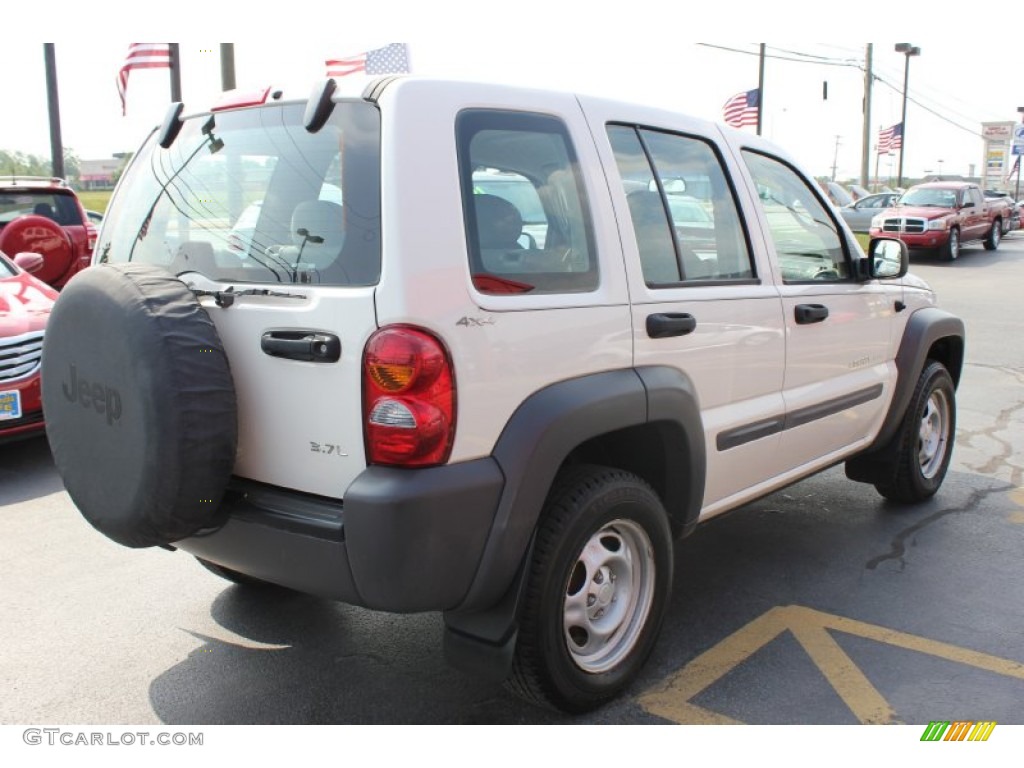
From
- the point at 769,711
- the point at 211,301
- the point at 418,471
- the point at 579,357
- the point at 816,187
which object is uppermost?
the point at 816,187

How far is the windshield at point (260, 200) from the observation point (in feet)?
8.43

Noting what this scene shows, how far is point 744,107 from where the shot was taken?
21531mm

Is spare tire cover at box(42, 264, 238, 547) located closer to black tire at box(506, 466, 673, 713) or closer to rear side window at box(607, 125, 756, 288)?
black tire at box(506, 466, 673, 713)

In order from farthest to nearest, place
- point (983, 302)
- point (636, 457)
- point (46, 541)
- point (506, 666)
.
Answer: point (983, 302) < point (46, 541) < point (636, 457) < point (506, 666)

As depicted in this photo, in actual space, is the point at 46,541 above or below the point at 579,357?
below

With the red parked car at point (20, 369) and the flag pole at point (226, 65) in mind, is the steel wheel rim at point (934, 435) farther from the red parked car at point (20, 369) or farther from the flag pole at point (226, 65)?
the flag pole at point (226, 65)

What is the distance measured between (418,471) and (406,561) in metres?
0.24

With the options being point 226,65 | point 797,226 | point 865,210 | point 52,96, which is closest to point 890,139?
point 865,210

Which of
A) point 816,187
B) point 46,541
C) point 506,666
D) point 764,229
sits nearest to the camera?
point 506,666

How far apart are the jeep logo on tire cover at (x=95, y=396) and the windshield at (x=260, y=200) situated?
0.48m

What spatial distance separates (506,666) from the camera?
2666 millimetres

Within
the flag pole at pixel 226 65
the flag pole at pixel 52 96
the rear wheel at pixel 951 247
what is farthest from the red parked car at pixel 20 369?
the rear wheel at pixel 951 247
